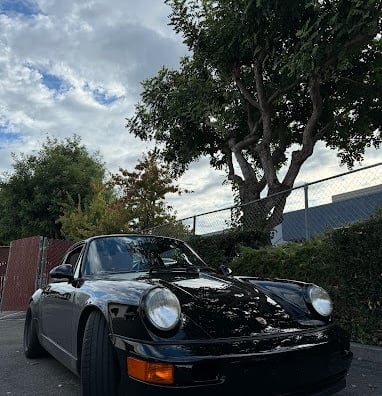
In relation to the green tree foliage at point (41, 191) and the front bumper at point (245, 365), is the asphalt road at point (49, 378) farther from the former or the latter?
the green tree foliage at point (41, 191)

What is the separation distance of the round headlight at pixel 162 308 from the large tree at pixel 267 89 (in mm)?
5629

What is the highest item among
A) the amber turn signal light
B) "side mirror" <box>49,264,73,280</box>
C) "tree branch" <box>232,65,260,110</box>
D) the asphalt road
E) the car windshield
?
"tree branch" <box>232,65,260,110</box>

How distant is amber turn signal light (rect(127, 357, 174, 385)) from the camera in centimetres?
249

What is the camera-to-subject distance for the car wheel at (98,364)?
2818 mm

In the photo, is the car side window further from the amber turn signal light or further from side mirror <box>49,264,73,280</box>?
the amber turn signal light

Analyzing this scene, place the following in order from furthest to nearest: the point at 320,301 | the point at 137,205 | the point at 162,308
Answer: the point at 137,205 → the point at 320,301 → the point at 162,308

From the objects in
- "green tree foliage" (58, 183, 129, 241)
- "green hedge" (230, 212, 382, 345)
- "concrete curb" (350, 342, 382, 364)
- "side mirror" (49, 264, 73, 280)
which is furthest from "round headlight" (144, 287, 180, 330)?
"green tree foliage" (58, 183, 129, 241)

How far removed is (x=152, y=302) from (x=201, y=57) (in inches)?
409

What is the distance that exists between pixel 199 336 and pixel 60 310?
1.94 metres

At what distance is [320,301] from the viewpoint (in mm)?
3445

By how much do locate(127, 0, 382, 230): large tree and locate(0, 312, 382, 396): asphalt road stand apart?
4.28 m

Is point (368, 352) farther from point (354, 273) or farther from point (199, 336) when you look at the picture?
point (199, 336)

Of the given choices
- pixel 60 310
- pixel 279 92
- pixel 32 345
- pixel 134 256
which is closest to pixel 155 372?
pixel 134 256

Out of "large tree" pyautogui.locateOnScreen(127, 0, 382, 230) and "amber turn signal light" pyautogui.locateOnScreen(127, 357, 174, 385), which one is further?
A: "large tree" pyautogui.locateOnScreen(127, 0, 382, 230)
